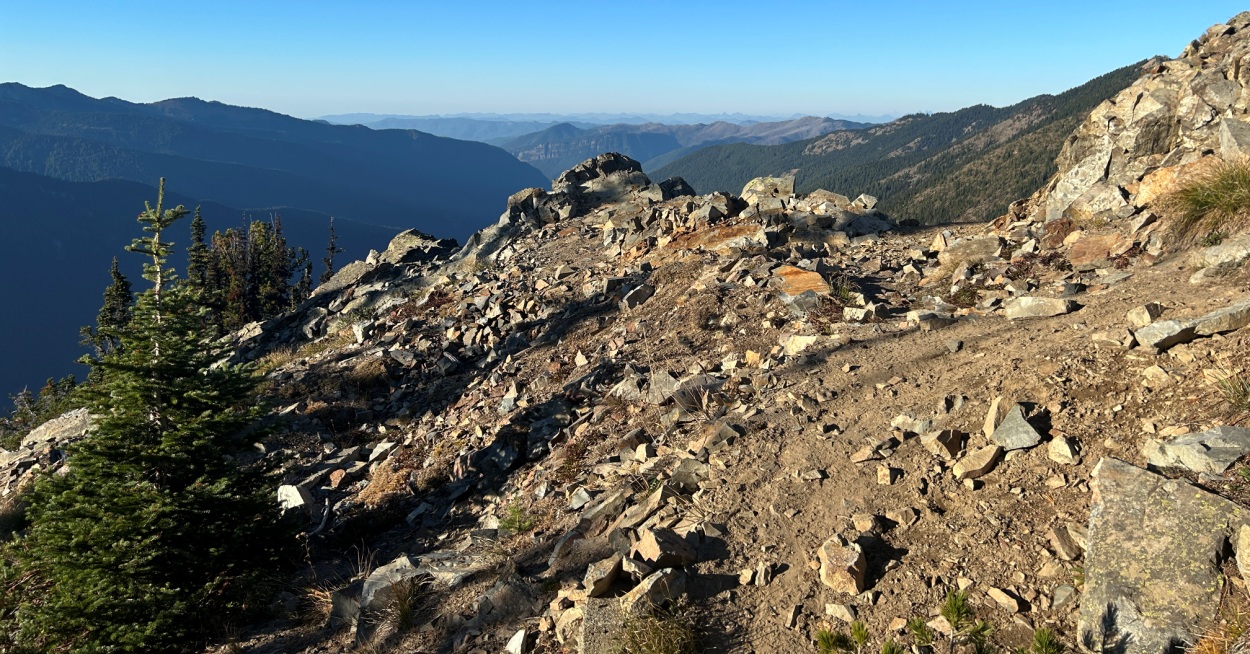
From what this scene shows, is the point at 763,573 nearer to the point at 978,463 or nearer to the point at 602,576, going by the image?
the point at 602,576

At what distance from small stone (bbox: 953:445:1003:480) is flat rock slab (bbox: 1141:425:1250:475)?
1.28 meters

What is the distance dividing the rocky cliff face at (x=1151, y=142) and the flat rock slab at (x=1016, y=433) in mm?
8074

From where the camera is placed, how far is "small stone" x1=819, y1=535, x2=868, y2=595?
19.3 feet

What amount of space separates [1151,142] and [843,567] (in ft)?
56.2

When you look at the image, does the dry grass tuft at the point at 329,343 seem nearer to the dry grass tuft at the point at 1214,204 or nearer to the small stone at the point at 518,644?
the small stone at the point at 518,644

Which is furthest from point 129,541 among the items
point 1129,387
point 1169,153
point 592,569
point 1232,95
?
point 1232,95

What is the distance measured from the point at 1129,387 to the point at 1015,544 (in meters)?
2.84

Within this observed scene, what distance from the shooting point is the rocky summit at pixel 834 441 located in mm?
5664

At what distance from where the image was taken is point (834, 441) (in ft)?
27.0

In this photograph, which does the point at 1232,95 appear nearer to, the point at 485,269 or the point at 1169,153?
the point at 1169,153

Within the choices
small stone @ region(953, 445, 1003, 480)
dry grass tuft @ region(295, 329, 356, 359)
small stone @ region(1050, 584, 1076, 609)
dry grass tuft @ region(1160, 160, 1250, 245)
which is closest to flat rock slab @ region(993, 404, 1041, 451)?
small stone @ region(953, 445, 1003, 480)

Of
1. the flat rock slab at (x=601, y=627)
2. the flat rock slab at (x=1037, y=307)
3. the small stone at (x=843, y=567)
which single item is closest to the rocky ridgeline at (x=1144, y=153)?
the flat rock slab at (x=1037, y=307)

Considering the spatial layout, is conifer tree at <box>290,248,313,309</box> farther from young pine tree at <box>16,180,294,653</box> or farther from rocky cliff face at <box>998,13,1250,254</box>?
rocky cliff face at <box>998,13,1250,254</box>

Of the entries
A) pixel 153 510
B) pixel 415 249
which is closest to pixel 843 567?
pixel 153 510
